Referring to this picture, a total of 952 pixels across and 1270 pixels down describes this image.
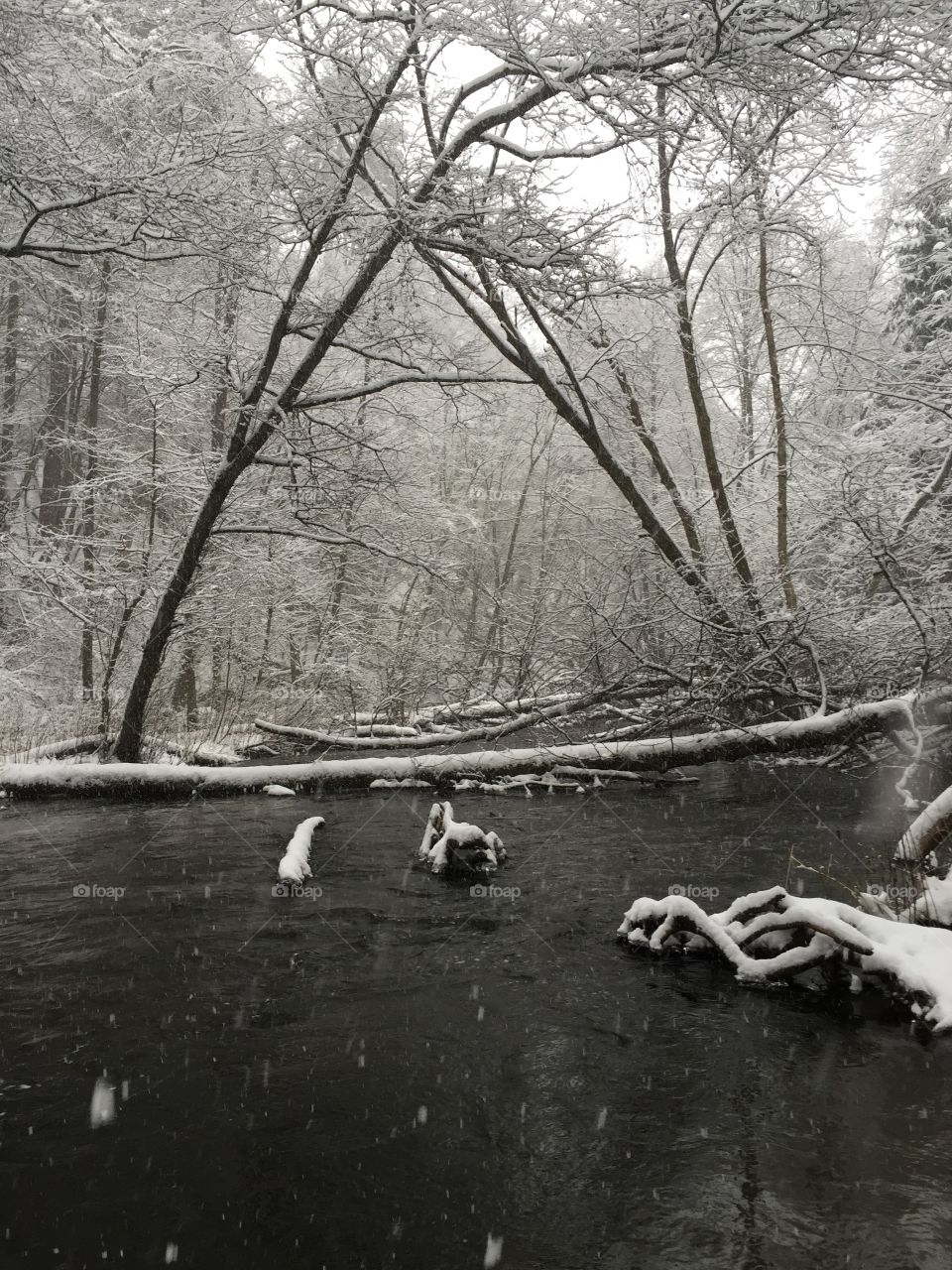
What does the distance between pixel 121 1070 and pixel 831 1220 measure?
3.49 m

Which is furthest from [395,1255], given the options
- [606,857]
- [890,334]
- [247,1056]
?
[890,334]

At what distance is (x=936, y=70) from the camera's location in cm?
749

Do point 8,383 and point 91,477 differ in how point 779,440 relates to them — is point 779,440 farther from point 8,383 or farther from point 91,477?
point 8,383

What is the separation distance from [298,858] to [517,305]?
7.47m

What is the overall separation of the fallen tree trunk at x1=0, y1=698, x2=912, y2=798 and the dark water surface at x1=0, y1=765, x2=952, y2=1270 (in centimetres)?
235

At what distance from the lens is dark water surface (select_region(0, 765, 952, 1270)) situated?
351 cm

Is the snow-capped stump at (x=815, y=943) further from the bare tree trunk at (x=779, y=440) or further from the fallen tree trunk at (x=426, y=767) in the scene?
the bare tree trunk at (x=779, y=440)

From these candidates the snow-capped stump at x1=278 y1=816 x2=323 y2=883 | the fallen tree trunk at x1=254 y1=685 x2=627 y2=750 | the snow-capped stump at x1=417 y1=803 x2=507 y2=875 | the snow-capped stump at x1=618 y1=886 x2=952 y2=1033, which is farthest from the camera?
the fallen tree trunk at x1=254 y1=685 x2=627 y2=750

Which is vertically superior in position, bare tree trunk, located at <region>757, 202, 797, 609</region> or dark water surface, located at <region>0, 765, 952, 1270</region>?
bare tree trunk, located at <region>757, 202, 797, 609</region>

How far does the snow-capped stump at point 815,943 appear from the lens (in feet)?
18.0

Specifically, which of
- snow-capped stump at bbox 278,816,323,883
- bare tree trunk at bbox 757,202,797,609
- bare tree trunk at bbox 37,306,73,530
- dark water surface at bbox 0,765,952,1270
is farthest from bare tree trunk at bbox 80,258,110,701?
bare tree trunk at bbox 757,202,797,609

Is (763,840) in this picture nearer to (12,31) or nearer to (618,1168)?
(618,1168)

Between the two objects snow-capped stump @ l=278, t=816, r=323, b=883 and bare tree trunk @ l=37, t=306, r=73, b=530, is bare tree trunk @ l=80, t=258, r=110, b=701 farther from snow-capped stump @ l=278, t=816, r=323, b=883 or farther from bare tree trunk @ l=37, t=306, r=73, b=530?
snow-capped stump @ l=278, t=816, r=323, b=883

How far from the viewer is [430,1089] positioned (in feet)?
15.0
